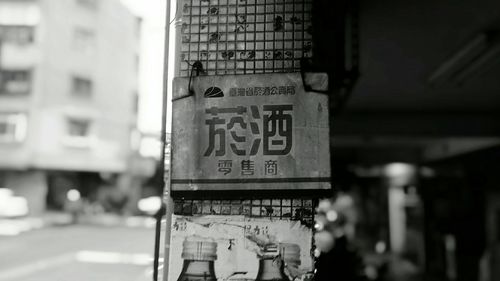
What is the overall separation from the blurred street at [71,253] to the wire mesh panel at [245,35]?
532 centimetres

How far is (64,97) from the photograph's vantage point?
2172 cm

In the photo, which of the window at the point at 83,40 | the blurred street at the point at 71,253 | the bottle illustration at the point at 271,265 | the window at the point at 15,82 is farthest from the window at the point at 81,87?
the bottle illustration at the point at 271,265

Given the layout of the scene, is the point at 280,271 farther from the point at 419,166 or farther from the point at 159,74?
the point at 419,166

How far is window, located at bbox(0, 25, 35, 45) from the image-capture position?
834 inches

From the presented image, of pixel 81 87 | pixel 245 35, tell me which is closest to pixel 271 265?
pixel 245 35

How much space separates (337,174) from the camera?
10.4 metres

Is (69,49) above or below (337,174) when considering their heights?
above

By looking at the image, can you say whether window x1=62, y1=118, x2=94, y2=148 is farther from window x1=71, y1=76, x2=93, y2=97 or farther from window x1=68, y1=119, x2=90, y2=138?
window x1=71, y1=76, x2=93, y2=97

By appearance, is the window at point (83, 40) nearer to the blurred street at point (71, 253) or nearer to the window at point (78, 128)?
the window at point (78, 128)

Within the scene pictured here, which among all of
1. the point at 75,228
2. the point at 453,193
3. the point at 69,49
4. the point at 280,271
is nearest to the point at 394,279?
the point at 453,193

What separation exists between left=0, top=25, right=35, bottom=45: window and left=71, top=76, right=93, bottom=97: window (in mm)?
2850

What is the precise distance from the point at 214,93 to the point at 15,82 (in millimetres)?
22847

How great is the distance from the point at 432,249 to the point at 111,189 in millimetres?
18190

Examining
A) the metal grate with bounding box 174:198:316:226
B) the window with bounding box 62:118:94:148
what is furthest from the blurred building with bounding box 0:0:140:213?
the metal grate with bounding box 174:198:316:226
